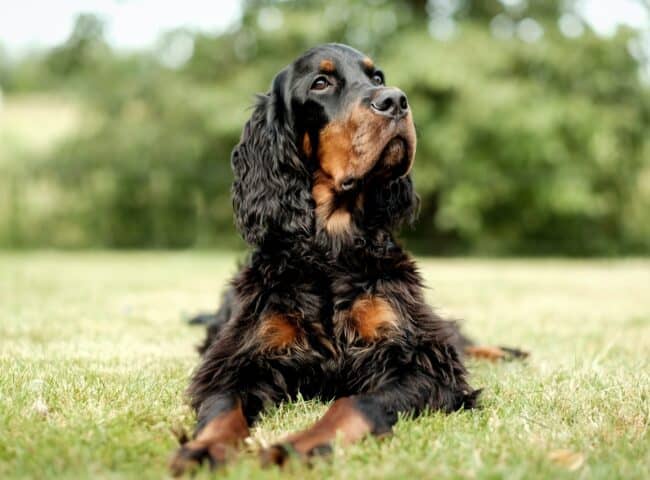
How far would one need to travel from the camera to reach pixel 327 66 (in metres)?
3.14

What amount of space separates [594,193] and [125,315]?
12.8 meters

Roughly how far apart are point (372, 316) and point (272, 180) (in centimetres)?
74

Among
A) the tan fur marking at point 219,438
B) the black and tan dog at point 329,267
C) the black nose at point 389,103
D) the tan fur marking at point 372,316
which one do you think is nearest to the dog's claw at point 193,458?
the tan fur marking at point 219,438

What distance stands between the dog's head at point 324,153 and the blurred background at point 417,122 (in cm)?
1180

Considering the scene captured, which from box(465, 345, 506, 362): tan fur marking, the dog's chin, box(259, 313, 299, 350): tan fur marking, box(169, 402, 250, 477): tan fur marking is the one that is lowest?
box(465, 345, 506, 362): tan fur marking

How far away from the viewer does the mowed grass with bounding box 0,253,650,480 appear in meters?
2.06

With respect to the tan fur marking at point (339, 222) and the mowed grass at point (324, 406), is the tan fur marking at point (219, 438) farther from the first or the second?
the tan fur marking at point (339, 222)

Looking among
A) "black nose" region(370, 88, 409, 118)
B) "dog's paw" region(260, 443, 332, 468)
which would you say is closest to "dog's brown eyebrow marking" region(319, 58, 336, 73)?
"black nose" region(370, 88, 409, 118)

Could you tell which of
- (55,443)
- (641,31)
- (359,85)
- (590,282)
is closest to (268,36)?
(641,31)

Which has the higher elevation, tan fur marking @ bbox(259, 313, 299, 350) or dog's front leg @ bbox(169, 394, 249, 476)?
tan fur marking @ bbox(259, 313, 299, 350)

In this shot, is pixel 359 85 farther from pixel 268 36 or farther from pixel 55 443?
pixel 268 36

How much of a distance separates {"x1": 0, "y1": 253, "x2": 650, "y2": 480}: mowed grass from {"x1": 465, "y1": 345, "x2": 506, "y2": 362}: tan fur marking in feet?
0.56

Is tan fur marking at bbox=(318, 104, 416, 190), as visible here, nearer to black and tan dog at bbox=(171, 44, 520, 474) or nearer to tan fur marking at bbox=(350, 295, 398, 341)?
black and tan dog at bbox=(171, 44, 520, 474)

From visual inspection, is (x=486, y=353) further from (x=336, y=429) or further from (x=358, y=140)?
(x=336, y=429)
